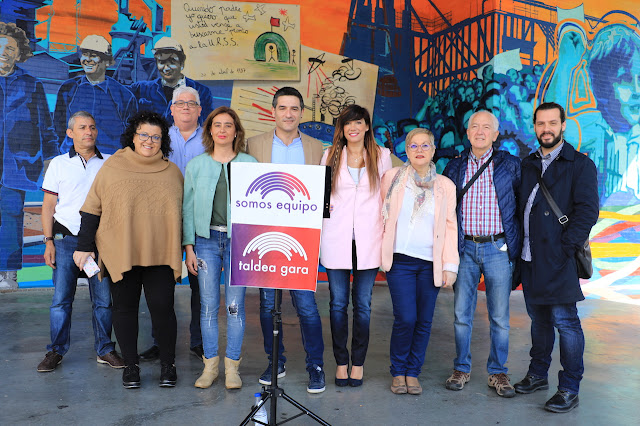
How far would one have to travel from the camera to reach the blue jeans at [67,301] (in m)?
3.54

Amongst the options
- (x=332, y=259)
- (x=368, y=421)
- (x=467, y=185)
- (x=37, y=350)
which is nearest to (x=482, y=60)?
(x=467, y=185)

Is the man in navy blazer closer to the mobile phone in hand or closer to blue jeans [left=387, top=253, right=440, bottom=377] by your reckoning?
blue jeans [left=387, top=253, right=440, bottom=377]

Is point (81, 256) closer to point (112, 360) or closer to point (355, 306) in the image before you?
point (112, 360)

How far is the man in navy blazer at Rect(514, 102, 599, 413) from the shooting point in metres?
3.01

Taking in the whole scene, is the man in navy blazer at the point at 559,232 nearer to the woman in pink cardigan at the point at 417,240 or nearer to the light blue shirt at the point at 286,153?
the woman in pink cardigan at the point at 417,240

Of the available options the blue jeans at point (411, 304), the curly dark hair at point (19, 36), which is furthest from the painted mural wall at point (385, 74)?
the blue jeans at point (411, 304)

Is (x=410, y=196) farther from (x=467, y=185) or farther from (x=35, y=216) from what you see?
(x=35, y=216)

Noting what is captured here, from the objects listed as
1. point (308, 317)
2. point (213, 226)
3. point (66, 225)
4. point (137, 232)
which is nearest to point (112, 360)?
point (66, 225)

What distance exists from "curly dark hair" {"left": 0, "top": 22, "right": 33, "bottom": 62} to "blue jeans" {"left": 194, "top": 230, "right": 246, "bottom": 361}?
15.1ft

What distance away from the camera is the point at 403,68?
748 centimetres

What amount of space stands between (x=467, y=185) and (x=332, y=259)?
0.94 m

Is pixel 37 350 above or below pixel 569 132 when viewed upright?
below

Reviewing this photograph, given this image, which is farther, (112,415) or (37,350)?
(37,350)

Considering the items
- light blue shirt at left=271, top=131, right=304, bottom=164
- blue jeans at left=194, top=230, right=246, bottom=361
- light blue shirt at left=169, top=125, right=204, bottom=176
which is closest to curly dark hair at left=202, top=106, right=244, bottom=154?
light blue shirt at left=271, top=131, right=304, bottom=164
